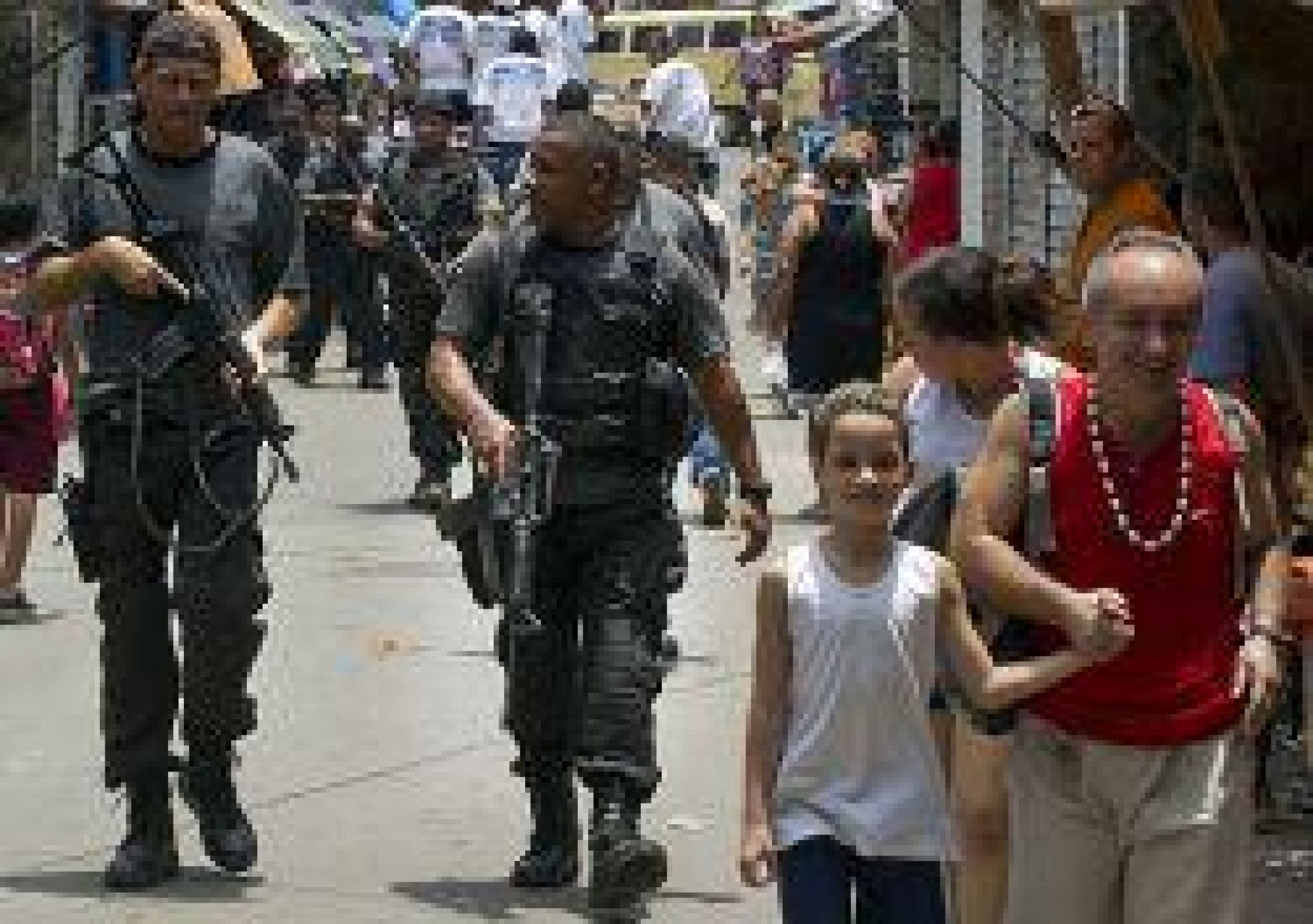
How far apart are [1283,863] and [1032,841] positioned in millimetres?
2983

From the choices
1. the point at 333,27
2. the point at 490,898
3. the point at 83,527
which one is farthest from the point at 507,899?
the point at 333,27

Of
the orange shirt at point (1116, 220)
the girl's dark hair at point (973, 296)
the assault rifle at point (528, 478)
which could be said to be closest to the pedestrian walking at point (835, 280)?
the orange shirt at point (1116, 220)

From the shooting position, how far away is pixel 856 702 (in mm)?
5914

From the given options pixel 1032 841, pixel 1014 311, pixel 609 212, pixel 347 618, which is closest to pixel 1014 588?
pixel 1032 841

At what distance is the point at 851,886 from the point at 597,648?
7.05 ft

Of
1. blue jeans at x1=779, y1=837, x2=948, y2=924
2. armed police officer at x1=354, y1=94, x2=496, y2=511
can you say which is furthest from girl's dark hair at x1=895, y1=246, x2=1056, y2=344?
armed police officer at x1=354, y1=94, x2=496, y2=511

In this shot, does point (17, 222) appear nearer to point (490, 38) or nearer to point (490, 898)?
point (490, 898)

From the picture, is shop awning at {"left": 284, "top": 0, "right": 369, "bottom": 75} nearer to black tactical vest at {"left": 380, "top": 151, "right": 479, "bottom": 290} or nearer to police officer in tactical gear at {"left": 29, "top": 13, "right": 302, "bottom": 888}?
black tactical vest at {"left": 380, "top": 151, "right": 479, "bottom": 290}

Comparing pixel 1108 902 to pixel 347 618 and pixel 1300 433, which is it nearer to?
pixel 1300 433

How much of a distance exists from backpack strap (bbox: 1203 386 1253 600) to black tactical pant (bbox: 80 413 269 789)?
3019 millimetres

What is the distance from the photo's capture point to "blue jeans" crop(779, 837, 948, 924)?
5.84 meters

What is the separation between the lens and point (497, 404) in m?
8.17

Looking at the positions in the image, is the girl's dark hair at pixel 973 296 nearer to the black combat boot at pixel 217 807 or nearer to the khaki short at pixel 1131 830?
the khaki short at pixel 1131 830

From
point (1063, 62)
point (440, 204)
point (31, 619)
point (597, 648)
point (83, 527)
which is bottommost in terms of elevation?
point (31, 619)
